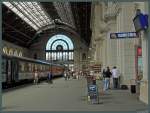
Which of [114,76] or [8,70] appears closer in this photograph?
[114,76]

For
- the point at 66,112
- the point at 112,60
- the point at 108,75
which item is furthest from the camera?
the point at 112,60

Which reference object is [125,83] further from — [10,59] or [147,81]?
[147,81]

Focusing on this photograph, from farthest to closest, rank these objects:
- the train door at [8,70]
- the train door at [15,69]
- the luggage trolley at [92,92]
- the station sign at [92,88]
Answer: the train door at [15,69] < the train door at [8,70] < the station sign at [92,88] < the luggage trolley at [92,92]

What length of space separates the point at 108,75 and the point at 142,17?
14.7m

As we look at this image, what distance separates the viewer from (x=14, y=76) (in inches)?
1575

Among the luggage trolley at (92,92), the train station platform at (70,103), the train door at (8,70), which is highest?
the train door at (8,70)

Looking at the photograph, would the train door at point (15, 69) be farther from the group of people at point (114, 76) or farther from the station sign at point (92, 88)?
the station sign at point (92, 88)

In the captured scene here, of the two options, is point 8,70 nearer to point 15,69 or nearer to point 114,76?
point 15,69

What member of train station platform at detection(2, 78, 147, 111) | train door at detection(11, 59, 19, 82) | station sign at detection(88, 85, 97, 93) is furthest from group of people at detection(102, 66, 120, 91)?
station sign at detection(88, 85, 97, 93)

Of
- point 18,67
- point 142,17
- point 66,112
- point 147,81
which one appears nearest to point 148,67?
point 147,81

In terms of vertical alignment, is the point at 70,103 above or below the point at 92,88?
below

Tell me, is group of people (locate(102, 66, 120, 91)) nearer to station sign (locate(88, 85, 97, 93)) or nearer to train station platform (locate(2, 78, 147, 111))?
train station platform (locate(2, 78, 147, 111))

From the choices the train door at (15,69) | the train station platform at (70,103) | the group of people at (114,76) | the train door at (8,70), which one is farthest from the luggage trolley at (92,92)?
the train door at (15,69)

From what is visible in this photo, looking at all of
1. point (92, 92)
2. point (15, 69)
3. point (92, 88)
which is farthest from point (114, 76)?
point (15, 69)
